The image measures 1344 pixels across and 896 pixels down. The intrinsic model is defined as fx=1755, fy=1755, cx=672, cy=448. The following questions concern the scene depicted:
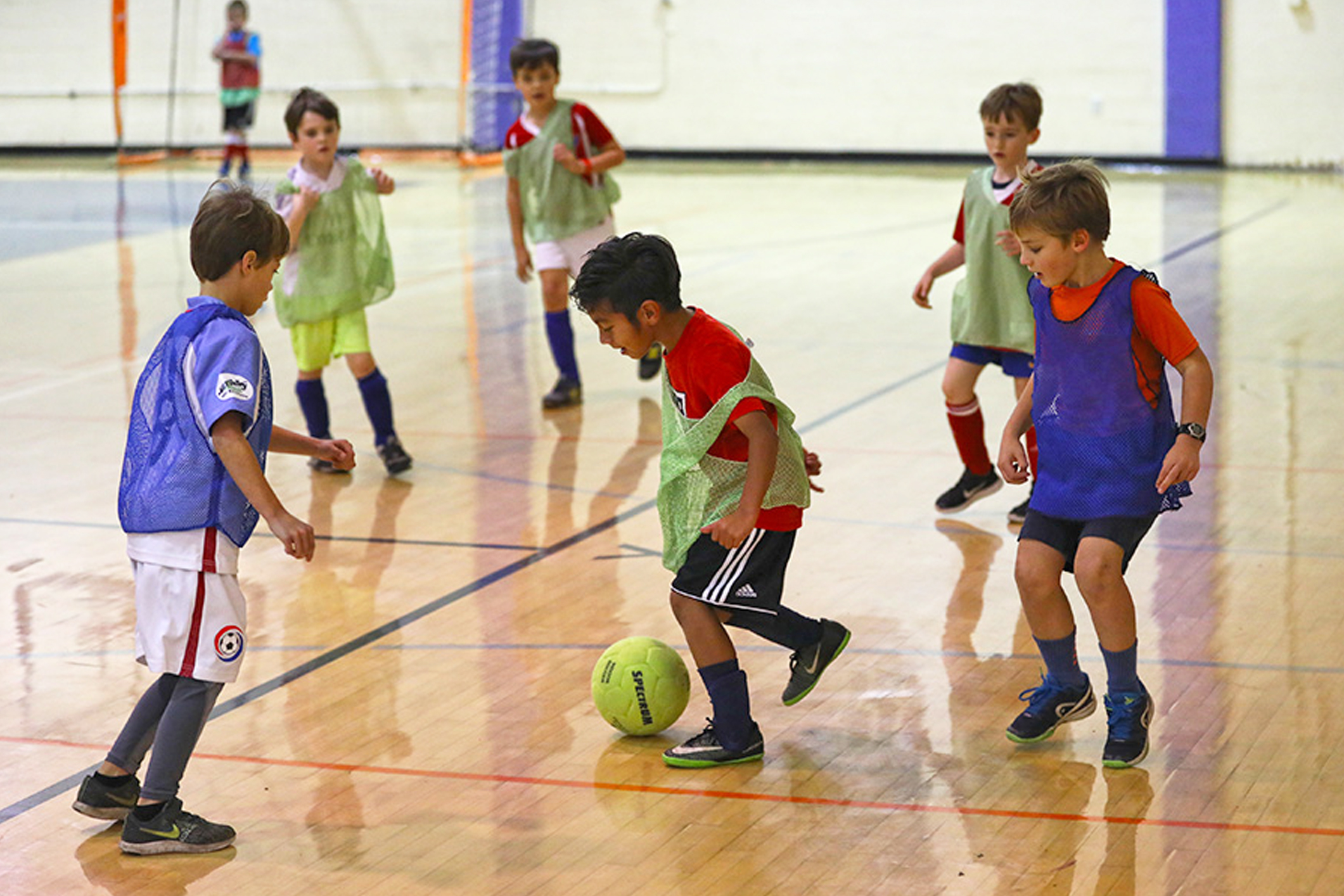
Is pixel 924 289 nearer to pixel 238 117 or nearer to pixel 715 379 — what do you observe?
pixel 715 379

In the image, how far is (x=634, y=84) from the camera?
19.9 meters

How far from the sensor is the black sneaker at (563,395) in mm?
7578

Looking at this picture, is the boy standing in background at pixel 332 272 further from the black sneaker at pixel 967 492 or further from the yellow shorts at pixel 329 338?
the black sneaker at pixel 967 492

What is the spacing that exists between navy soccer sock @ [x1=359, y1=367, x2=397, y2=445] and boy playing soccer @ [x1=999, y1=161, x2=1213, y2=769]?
3.29 meters

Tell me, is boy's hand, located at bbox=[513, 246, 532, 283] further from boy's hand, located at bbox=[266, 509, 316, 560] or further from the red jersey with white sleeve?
boy's hand, located at bbox=[266, 509, 316, 560]

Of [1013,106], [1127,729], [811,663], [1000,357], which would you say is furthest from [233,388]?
[1000,357]

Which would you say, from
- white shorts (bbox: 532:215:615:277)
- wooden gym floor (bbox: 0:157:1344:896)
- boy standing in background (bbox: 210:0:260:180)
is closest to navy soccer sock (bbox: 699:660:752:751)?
wooden gym floor (bbox: 0:157:1344:896)

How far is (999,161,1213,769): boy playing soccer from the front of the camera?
3.49m

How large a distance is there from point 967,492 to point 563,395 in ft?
7.82

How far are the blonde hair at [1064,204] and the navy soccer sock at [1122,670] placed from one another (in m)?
0.85

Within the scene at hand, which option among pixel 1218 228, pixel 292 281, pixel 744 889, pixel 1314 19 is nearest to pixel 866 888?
pixel 744 889

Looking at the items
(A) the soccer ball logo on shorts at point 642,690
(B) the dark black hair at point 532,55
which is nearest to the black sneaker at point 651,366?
(B) the dark black hair at point 532,55

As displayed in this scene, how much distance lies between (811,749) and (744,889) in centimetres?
70

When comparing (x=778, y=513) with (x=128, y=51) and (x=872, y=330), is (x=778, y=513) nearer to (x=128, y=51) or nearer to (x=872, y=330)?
(x=872, y=330)
